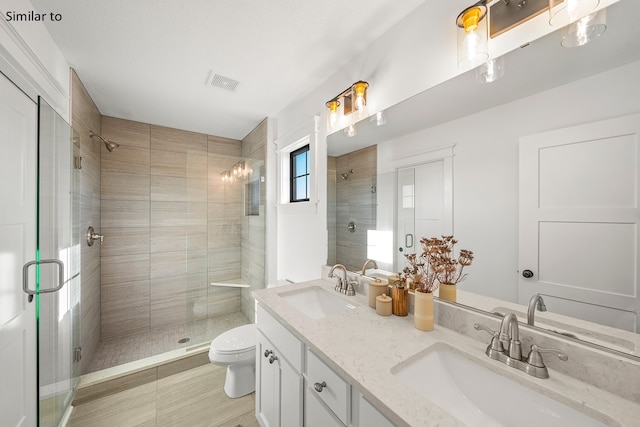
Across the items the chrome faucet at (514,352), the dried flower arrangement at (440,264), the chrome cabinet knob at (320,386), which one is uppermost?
the dried flower arrangement at (440,264)

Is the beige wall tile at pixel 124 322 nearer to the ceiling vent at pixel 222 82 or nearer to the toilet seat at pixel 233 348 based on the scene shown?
the toilet seat at pixel 233 348

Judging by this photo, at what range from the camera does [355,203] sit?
1602 mm

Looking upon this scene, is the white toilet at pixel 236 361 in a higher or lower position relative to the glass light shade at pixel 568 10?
lower

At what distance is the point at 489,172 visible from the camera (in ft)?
3.09

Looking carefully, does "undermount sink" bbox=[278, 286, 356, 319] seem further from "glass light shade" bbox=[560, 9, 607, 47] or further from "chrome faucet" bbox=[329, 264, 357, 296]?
"glass light shade" bbox=[560, 9, 607, 47]

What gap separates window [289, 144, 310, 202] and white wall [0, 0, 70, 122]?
1.66 metres

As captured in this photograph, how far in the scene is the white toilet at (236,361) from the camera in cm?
180

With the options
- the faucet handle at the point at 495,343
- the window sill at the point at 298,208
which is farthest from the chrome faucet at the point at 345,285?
the faucet handle at the point at 495,343

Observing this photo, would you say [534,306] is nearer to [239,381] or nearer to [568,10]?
[568,10]

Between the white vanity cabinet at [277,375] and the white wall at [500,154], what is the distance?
0.83 meters

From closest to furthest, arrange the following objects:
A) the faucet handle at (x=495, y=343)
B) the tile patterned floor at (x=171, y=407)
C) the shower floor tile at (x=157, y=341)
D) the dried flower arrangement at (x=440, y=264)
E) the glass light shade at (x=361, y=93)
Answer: the faucet handle at (x=495, y=343), the dried flower arrangement at (x=440, y=264), the glass light shade at (x=361, y=93), the tile patterned floor at (x=171, y=407), the shower floor tile at (x=157, y=341)

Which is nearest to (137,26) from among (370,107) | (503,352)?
(370,107)

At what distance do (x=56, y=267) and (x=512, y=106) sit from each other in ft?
7.97

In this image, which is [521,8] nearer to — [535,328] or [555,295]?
[555,295]
